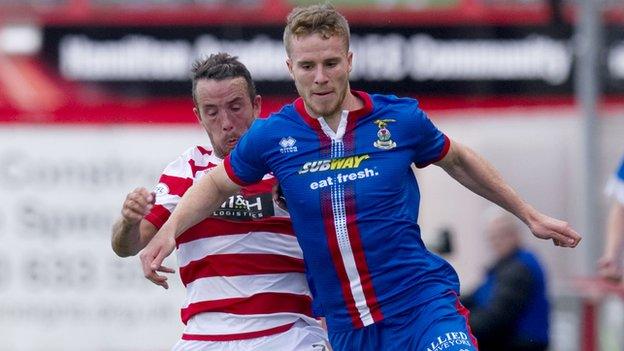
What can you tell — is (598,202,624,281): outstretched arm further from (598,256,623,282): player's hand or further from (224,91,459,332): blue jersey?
(224,91,459,332): blue jersey

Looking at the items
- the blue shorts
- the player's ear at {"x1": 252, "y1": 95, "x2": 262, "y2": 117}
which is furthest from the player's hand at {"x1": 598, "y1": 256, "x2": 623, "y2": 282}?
the player's ear at {"x1": 252, "y1": 95, "x2": 262, "y2": 117}

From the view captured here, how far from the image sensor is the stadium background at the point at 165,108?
1409 cm

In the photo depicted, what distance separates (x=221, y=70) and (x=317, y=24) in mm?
648

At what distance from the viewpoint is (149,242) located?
6.54 meters

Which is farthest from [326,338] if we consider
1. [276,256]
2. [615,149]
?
[615,149]

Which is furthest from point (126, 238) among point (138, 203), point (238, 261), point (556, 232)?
point (556, 232)

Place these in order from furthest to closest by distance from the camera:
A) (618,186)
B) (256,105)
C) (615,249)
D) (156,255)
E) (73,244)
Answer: (73,244) < (618,186) < (615,249) < (256,105) < (156,255)

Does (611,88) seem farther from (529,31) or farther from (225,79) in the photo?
(225,79)

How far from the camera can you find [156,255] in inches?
248

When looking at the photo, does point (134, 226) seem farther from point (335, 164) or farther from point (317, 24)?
point (317, 24)

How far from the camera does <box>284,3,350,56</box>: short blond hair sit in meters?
6.36

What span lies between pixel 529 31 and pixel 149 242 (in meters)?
8.40

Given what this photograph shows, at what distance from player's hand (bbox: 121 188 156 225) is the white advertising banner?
25.3 ft

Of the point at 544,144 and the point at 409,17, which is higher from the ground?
the point at 409,17
